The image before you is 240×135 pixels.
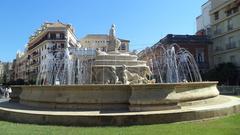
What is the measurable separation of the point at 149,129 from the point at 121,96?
2272 mm

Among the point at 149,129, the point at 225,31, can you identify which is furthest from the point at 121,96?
the point at 225,31

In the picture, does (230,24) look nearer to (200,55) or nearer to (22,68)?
(200,55)

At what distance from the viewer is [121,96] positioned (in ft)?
34.8

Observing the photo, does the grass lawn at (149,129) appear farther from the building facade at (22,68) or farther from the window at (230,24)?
the building facade at (22,68)

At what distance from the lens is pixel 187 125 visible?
8.97 m

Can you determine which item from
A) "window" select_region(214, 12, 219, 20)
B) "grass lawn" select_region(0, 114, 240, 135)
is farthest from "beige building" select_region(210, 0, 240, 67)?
"grass lawn" select_region(0, 114, 240, 135)

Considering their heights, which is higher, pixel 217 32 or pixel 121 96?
pixel 217 32

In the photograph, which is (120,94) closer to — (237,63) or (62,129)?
(62,129)

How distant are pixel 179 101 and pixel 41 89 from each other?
468cm

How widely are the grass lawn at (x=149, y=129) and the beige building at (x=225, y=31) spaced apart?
140 ft

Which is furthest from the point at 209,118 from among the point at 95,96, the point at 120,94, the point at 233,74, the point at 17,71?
the point at 17,71

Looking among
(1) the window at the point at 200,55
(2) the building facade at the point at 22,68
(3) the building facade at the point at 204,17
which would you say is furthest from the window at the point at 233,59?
(2) the building facade at the point at 22,68

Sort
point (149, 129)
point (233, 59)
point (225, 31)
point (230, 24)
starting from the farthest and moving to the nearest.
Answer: point (225, 31), point (230, 24), point (233, 59), point (149, 129)

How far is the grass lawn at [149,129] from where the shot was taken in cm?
821
